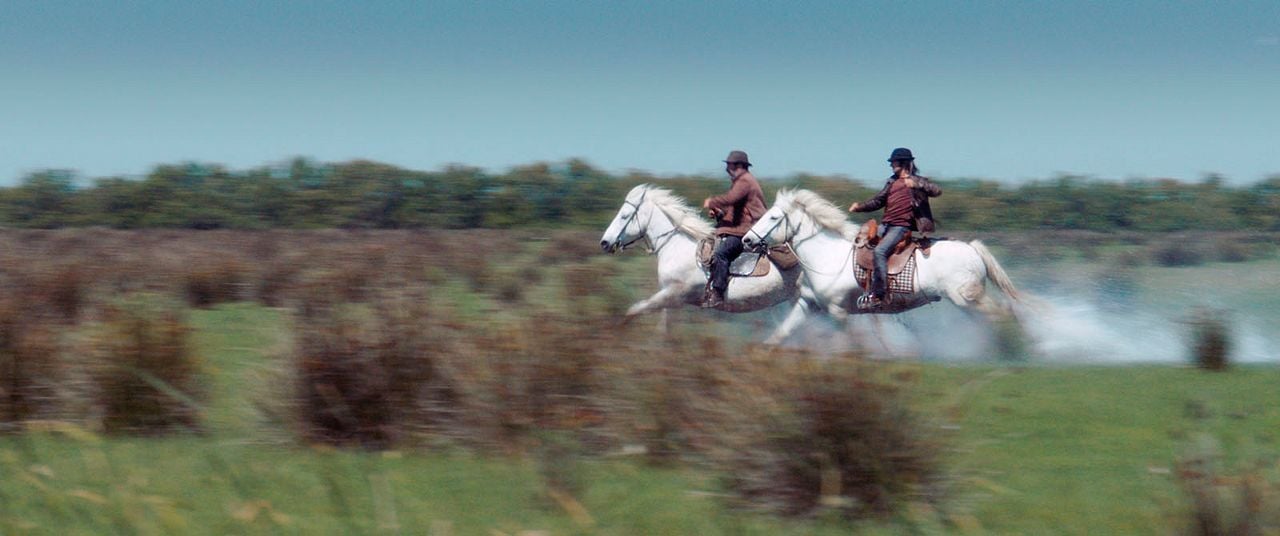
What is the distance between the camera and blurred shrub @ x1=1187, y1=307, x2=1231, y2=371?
1280cm

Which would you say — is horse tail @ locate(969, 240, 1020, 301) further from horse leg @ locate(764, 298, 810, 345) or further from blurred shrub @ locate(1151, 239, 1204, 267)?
blurred shrub @ locate(1151, 239, 1204, 267)

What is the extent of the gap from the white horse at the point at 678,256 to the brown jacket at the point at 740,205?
26 cm

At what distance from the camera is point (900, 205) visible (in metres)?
14.9

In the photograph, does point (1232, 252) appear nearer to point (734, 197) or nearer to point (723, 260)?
point (734, 197)

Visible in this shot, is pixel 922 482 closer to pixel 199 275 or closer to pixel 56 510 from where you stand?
pixel 56 510

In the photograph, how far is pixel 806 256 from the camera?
1533cm

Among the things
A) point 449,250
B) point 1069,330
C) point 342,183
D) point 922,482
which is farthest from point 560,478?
point 342,183

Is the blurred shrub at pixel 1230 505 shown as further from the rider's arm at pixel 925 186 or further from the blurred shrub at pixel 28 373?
the rider's arm at pixel 925 186

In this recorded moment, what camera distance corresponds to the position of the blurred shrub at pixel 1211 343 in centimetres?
1280

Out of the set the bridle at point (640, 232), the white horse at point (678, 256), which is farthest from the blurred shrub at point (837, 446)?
the bridle at point (640, 232)

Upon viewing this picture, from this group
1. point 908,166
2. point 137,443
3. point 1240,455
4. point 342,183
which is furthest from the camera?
point 342,183

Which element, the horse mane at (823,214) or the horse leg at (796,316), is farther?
the horse mane at (823,214)

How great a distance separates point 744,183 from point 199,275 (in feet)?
30.6

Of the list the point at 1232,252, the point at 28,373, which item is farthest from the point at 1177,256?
the point at 28,373
